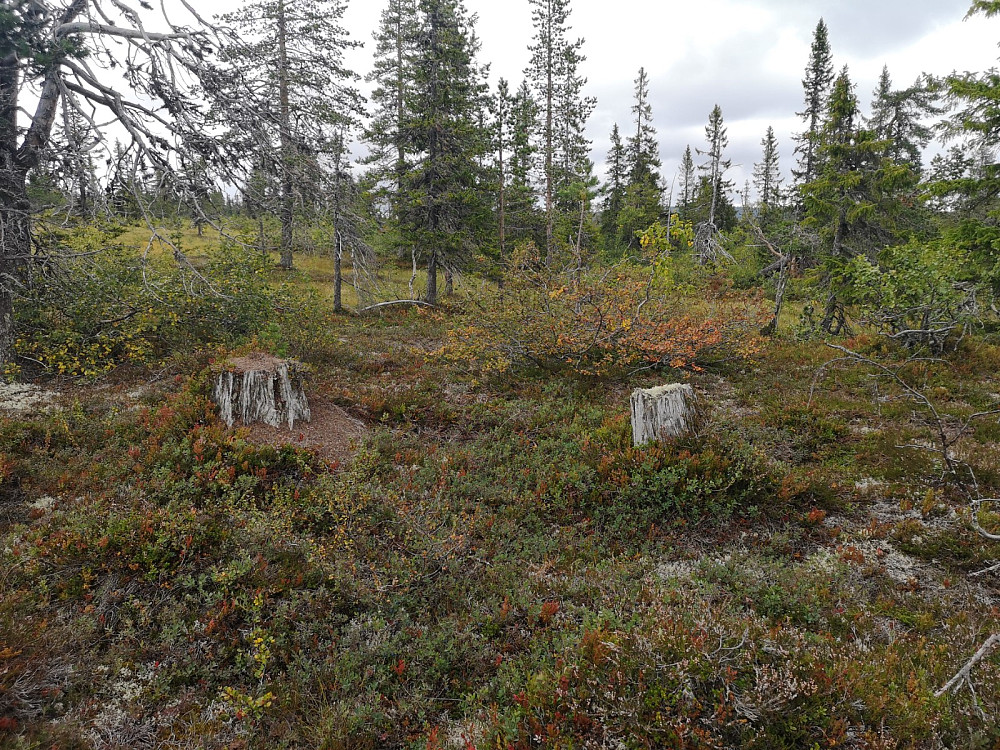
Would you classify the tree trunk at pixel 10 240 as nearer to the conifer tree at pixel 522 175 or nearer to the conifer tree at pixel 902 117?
the conifer tree at pixel 522 175

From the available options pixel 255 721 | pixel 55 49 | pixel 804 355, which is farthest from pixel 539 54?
pixel 255 721

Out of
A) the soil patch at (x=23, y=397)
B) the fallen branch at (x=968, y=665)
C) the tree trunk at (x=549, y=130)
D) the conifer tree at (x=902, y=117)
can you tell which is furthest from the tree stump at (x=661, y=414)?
the conifer tree at (x=902, y=117)

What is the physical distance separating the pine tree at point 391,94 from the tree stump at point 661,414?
1518 centimetres

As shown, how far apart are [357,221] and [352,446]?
3.95m

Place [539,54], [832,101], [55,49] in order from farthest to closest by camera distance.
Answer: [539,54] < [832,101] < [55,49]

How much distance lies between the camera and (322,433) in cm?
786

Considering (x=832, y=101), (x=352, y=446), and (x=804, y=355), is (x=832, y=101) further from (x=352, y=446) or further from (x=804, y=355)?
(x=352, y=446)

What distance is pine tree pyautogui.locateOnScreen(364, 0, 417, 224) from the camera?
18.7 meters

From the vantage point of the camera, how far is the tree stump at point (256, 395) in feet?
24.5

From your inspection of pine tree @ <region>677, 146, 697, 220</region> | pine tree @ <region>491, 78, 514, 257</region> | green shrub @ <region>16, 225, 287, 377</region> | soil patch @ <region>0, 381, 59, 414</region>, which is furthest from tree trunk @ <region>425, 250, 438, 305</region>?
pine tree @ <region>677, 146, 697, 220</region>

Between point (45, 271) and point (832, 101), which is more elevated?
point (832, 101)

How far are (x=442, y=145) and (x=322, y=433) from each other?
1524 centimetres

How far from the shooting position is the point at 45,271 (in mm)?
9086

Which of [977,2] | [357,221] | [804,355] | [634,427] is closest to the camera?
[634,427]
